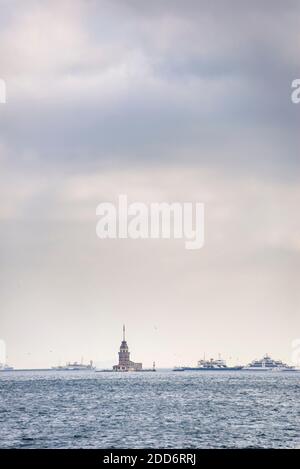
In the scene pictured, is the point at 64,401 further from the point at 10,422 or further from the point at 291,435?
the point at 291,435

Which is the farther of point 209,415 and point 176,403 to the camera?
point 176,403

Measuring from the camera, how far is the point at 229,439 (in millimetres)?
70938

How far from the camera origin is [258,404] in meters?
119

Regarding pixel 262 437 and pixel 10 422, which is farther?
pixel 10 422

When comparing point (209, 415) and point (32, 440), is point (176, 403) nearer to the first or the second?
point (209, 415)
